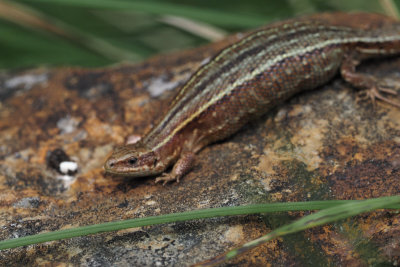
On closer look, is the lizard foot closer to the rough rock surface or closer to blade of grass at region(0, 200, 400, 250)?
the rough rock surface

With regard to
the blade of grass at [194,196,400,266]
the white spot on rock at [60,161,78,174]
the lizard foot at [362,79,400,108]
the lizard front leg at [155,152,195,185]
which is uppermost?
the lizard foot at [362,79,400,108]

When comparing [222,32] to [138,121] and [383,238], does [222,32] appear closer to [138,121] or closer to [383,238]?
[138,121]

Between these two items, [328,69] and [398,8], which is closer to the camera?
[328,69]

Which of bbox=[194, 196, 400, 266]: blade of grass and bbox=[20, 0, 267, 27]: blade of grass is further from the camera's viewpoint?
bbox=[20, 0, 267, 27]: blade of grass

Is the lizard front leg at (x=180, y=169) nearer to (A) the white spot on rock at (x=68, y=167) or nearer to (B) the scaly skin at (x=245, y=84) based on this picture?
(B) the scaly skin at (x=245, y=84)

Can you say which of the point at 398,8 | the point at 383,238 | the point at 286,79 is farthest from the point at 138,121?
the point at 398,8

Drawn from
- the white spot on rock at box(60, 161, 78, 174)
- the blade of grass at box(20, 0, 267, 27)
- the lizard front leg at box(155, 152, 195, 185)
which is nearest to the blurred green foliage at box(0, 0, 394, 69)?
the blade of grass at box(20, 0, 267, 27)

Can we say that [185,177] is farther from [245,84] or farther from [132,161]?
[245,84]

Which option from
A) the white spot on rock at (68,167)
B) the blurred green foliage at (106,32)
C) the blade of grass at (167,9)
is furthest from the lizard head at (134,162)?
the blurred green foliage at (106,32)
